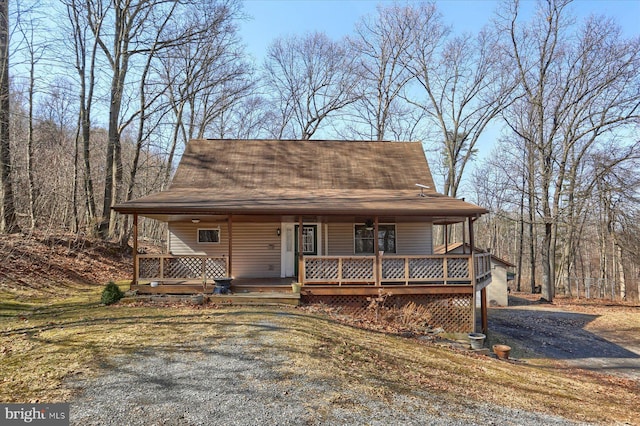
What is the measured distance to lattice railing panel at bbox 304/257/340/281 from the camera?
11680 millimetres

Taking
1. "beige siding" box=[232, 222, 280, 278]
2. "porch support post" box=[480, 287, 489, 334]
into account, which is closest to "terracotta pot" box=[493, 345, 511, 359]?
"porch support post" box=[480, 287, 489, 334]

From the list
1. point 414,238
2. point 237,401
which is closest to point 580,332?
point 414,238

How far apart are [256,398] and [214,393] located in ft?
1.90

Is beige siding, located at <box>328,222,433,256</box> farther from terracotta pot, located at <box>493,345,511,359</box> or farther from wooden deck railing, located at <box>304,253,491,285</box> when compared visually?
terracotta pot, located at <box>493,345,511,359</box>

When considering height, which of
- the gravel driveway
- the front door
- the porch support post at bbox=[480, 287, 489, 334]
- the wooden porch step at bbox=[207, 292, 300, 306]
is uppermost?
the front door

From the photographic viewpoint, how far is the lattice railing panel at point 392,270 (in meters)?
11.7

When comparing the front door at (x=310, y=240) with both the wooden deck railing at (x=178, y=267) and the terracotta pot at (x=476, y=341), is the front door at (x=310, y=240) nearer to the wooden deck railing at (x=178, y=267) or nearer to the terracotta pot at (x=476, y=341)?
the wooden deck railing at (x=178, y=267)

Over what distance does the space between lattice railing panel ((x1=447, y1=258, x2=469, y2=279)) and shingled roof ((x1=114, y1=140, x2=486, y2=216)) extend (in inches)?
58.0

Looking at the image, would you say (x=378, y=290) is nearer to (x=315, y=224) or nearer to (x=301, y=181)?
(x=315, y=224)

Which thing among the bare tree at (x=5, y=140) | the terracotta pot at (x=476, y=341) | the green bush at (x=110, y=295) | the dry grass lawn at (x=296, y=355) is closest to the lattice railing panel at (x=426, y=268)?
the terracotta pot at (x=476, y=341)

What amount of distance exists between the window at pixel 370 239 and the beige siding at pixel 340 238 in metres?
0.24

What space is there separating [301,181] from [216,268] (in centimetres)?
559

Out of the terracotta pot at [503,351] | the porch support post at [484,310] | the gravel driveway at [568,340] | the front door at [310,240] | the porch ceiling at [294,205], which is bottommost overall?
the gravel driveway at [568,340]

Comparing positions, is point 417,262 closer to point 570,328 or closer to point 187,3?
point 570,328
